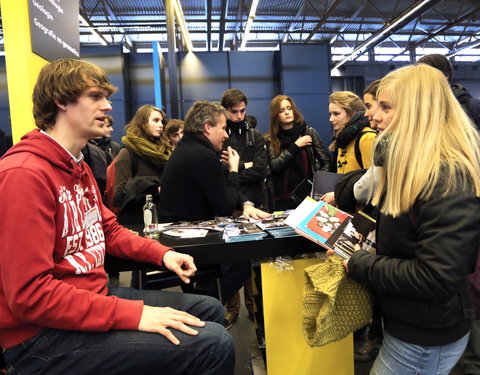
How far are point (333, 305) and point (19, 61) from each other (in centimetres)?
178

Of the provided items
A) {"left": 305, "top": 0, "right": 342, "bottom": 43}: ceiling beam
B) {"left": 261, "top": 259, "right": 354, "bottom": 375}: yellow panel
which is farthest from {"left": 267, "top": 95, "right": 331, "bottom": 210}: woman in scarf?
{"left": 305, "top": 0, "right": 342, "bottom": 43}: ceiling beam

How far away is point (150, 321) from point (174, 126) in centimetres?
243

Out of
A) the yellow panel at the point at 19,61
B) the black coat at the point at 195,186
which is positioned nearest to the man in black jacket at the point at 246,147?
the black coat at the point at 195,186

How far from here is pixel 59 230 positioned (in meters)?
0.98

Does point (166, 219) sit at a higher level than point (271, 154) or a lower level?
lower

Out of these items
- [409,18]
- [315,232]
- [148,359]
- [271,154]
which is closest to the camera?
[148,359]

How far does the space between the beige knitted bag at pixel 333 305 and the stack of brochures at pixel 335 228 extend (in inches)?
4.5

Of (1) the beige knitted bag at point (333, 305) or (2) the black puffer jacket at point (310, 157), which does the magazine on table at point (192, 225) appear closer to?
(1) the beige knitted bag at point (333, 305)

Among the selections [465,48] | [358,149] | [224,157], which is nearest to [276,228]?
[358,149]

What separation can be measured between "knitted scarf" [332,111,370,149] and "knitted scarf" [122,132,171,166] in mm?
1355

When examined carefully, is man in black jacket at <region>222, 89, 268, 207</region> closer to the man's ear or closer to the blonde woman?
the blonde woman

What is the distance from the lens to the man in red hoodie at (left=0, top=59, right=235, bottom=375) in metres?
0.84

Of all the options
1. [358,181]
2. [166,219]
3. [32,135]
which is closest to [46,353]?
[32,135]

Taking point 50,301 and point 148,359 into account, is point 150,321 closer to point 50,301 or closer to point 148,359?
point 148,359
